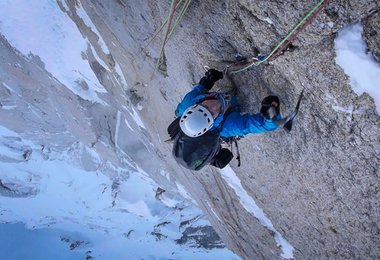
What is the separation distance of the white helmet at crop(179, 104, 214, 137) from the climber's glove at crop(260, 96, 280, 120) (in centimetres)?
46

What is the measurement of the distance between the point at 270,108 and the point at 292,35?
1.92 ft

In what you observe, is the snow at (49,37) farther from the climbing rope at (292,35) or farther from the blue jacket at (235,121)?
the climbing rope at (292,35)

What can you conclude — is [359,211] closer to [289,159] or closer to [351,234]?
[351,234]

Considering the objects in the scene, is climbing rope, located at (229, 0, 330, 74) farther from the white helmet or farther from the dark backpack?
the dark backpack

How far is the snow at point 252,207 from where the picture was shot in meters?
5.04

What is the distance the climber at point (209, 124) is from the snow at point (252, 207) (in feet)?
5.71

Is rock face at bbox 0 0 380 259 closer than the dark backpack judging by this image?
Yes

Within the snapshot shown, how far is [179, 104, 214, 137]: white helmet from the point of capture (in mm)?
2889

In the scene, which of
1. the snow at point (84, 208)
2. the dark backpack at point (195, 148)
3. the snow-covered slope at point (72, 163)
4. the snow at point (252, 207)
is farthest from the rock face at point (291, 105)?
the snow at point (84, 208)

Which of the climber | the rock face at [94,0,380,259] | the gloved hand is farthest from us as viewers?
the gloved hand

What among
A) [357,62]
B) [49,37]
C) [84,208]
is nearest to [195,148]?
[357,62]

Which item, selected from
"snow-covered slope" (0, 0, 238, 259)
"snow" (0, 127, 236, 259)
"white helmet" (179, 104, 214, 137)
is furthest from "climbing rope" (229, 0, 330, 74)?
"snow" (0, 127, 236, 259)

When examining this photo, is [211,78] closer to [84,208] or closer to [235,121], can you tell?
[235,121]

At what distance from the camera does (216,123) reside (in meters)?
3.24
